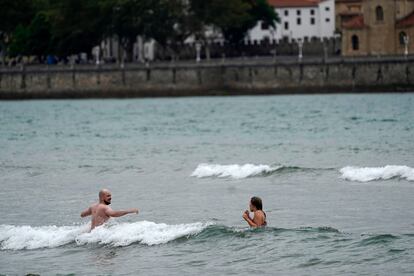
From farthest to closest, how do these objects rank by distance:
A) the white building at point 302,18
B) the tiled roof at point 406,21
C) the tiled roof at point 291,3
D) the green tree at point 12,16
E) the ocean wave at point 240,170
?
the tiled roof at point 291,3 < the white building at point 302,18 < the green tree at point 12,16 < the tiled roof at point 406,21 < the ocean wave at point 240,170

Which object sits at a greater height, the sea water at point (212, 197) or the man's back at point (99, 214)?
the man's back at point (99, 214)

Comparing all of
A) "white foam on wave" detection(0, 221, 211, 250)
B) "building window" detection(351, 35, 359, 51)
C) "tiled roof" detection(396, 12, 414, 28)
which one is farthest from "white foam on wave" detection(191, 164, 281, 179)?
"building window" detection(351, 35, 359, 51)

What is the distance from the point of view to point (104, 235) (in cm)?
2605

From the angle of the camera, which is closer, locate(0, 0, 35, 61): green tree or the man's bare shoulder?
the man's bare shoulder

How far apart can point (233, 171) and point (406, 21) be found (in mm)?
74413

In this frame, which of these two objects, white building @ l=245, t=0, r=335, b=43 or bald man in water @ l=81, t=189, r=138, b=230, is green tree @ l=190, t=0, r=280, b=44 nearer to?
white building @ l=245, t=0, r=335, b=43

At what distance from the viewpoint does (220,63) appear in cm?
10538

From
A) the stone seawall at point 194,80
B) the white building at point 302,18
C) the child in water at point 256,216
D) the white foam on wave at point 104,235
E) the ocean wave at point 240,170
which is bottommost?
the stone seawall at point 194,80

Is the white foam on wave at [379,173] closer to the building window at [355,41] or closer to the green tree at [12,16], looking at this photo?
the building window at [355,41]

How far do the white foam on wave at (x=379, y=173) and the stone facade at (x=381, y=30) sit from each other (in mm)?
74102

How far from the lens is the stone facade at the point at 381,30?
4370 inches

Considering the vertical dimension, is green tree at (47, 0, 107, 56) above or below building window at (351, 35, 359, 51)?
above

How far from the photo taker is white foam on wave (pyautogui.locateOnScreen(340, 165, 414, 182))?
117 feet

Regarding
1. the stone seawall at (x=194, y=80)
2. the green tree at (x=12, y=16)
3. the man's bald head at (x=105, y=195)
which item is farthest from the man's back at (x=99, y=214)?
the green tree at (x=12, y=16)
